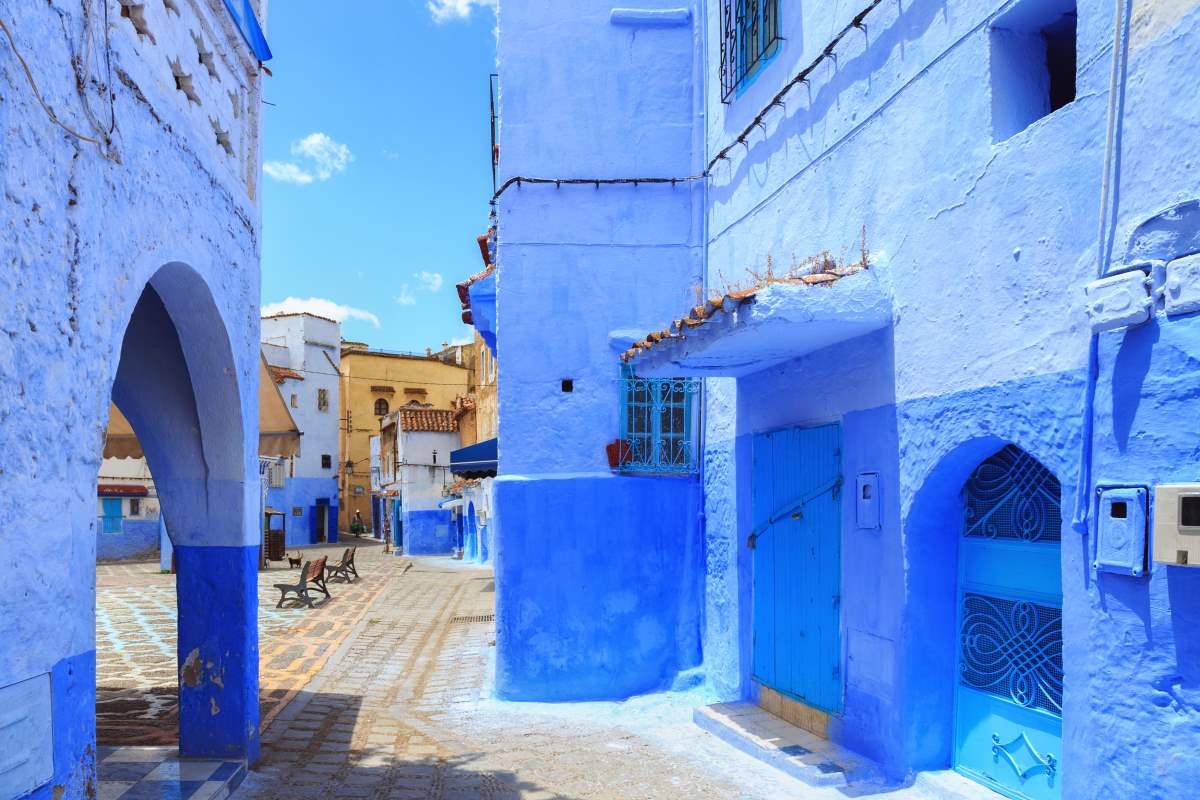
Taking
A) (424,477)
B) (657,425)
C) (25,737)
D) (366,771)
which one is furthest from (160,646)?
(424,477)

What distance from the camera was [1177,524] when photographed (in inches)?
142

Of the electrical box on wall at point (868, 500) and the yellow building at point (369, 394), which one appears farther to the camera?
the yellow building at point (369, 394)

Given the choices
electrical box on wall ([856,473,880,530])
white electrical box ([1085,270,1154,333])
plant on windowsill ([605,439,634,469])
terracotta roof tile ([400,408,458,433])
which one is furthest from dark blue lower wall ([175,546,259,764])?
terracotta roof tile ([400,408,458,433])

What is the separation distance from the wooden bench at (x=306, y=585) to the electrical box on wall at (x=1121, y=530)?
1560cm

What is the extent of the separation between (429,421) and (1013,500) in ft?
106

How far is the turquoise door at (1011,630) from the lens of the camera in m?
4.79

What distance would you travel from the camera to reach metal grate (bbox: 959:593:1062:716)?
4781 millimetres

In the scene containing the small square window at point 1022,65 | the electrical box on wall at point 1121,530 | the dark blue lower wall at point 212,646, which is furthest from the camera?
the dark blue lower wall at point 212,646

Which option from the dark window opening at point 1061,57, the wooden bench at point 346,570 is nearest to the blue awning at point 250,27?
the dark window opening at point 1061,57

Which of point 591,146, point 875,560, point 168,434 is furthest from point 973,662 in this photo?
point 591,146

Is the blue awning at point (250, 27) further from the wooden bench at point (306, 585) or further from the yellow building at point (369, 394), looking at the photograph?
the yellow building at point (369, 394)

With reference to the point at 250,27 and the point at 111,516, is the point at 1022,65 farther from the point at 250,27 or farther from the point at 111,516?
the point at 111,516

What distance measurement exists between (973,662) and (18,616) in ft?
16.1

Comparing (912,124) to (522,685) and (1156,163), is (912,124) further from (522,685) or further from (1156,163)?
(522,685)
